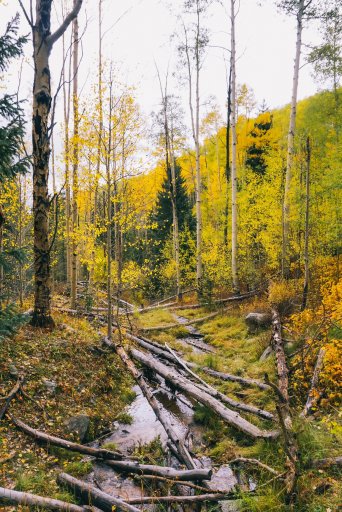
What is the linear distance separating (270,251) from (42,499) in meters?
13.0

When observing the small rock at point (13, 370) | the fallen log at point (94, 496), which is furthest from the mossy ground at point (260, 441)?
the small rock at point (13, 370)

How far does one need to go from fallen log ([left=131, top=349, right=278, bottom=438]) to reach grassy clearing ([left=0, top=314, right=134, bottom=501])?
68 cm

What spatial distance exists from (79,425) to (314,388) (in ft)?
13.3

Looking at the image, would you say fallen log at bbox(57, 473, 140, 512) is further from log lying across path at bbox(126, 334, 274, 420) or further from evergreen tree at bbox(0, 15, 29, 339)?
log lying across path at bbox(126, 334, 274, 420)

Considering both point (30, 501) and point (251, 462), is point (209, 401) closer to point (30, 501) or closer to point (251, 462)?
point (251, 462)

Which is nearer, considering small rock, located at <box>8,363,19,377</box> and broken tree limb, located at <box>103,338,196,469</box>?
broken tree limb, located at <box>103,338,196,469</box>

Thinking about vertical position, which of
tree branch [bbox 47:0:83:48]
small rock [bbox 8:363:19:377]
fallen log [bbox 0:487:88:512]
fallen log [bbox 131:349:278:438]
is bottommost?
fallen log [bbox 131:349:278:438]

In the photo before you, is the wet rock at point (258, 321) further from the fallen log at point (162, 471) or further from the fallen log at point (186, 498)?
the fallen log at point (186, 498)

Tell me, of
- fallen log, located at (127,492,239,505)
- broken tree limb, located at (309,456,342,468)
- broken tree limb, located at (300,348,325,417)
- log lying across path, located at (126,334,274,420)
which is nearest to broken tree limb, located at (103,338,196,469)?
fallen log, located at (127,492,239,505)

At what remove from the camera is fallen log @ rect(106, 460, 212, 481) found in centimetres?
372

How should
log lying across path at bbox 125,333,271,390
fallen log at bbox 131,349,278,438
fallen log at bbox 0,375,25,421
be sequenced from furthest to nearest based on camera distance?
log lying across path at bbox 125,333,271,390 < fallen log at bbox 131,349,278,438 < fallen log at bbox 0,375,25,421

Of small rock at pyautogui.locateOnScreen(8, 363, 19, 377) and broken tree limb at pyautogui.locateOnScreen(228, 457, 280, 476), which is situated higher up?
small rock at pyautogui.locateOnScreen(8, 363, 19, 377)

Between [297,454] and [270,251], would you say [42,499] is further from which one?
[270,251]

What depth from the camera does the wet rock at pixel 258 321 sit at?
10.0 m
